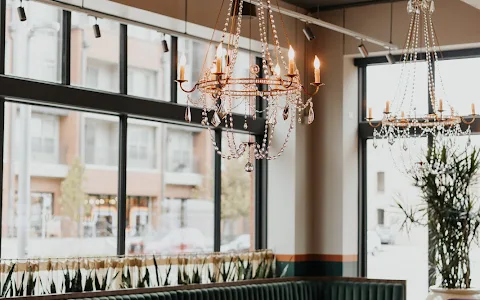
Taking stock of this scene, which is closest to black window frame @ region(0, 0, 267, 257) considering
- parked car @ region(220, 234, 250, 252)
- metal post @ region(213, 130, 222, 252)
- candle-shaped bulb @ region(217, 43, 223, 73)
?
metal post @ region(213, 130, 222, 252)

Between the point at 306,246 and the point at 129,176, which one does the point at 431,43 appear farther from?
the point at 129,176

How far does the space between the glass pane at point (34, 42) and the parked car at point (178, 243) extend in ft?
7.35

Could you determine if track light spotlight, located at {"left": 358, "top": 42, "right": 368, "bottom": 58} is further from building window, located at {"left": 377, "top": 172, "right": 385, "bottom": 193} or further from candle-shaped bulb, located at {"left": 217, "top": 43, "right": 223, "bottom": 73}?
candle-shaped bulb, located at {"left": 217, "top": 43, "right": 223, "bottom": 73}

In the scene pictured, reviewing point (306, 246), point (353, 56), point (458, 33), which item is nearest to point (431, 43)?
point (458, 33)

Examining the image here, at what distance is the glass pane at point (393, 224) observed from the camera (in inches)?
427

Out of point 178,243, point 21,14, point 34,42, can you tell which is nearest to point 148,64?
point 34,42

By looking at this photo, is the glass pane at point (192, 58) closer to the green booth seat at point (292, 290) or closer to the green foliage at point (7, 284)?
the green booth seat at point (292, 290)

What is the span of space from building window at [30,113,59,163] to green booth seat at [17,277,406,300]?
5.41 feet

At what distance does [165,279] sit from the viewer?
9.60 m

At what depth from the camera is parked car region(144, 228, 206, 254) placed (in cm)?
974

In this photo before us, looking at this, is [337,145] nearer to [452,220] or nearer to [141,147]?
[452,220]

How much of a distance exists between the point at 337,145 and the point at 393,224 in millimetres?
1219

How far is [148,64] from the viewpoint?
9.74 m

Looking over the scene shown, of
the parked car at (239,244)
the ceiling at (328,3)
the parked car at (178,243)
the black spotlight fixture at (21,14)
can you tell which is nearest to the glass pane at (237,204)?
the parked car at (239,244)
